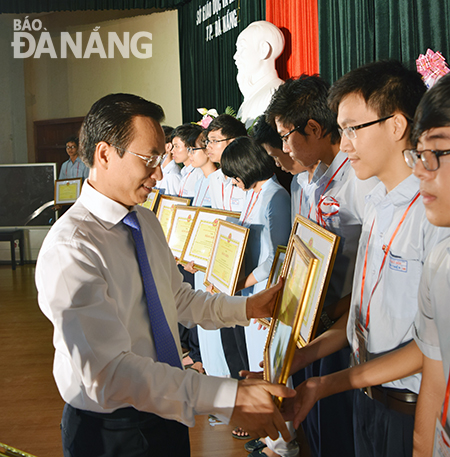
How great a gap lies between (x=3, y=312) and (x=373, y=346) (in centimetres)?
513

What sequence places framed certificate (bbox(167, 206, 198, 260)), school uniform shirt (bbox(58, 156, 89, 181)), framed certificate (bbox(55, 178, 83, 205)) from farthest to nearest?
school uniform shirt (bbox(58, 156, 89, 181)) < framed certificate (bbox(55, 178, 83, 205)) < framed certificate (bbox(167, 206, 198, 260))

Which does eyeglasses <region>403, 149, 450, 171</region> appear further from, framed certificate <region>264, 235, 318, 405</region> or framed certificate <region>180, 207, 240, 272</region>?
framed certificate <region>180, 207, 240, 272</region>

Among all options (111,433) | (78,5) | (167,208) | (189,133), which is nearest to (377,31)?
(189,133)

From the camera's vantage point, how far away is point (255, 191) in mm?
2615

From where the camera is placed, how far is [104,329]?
110cm

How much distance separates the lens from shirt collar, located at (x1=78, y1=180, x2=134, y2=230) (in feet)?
4.27

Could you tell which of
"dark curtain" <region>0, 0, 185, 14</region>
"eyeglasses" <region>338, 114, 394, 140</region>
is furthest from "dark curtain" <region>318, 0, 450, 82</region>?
"dark curtain" <region>0, 0, 185, 14</region>

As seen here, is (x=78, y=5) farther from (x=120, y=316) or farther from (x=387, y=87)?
(x=120, y=316)

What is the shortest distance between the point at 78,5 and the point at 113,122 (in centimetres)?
768

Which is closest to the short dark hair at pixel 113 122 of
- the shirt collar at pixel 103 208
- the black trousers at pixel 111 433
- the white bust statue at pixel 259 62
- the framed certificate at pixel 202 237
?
the shirt collar at pixel 103 208

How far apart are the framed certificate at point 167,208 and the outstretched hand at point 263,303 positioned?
7.21 ft

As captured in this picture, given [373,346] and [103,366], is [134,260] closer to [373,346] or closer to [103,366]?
[103,366]

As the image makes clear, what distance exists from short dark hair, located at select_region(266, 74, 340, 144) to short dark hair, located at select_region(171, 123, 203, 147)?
227 cm

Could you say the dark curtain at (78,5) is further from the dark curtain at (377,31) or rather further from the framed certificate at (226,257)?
the framed certificate at (226,257)
